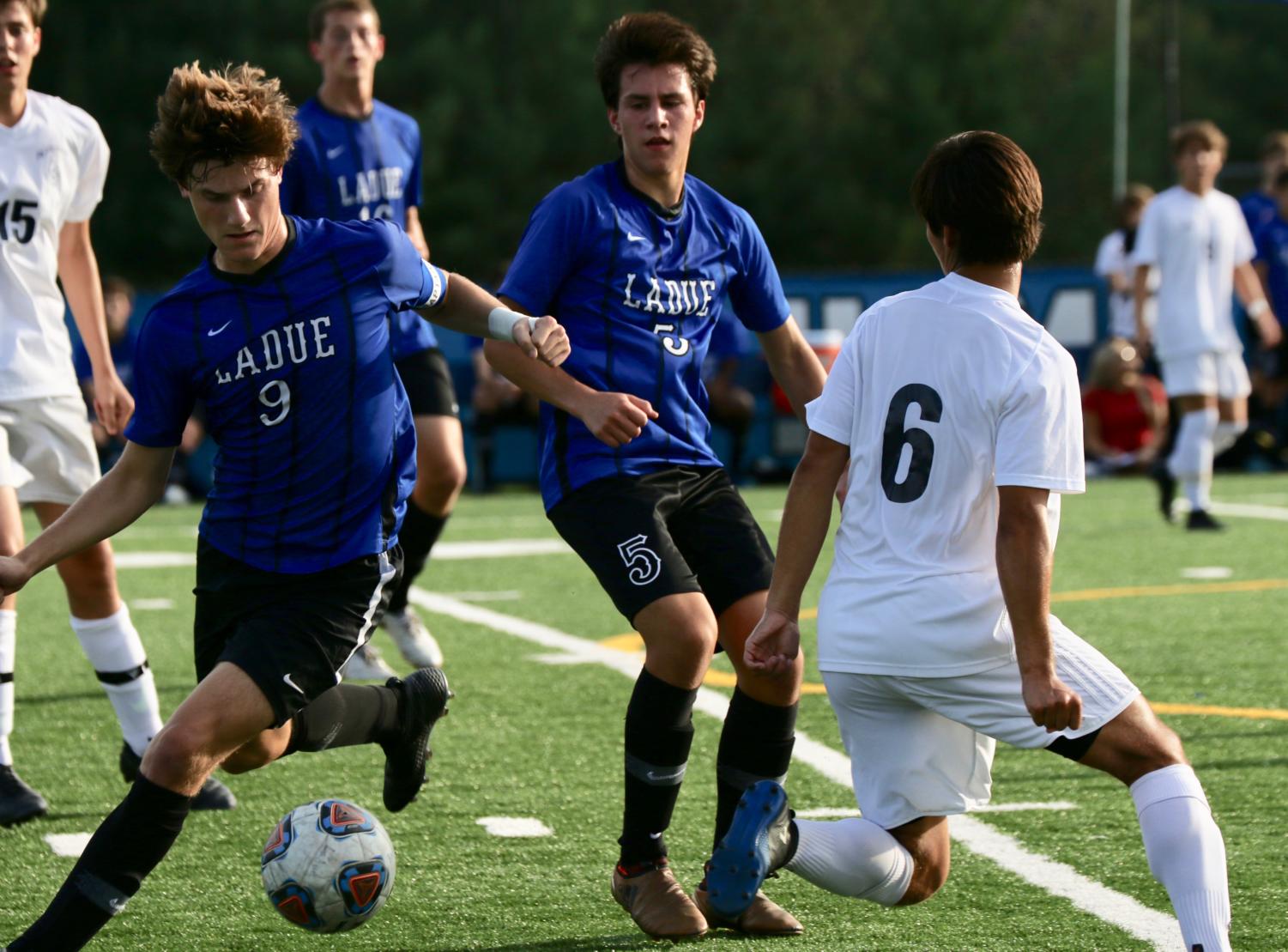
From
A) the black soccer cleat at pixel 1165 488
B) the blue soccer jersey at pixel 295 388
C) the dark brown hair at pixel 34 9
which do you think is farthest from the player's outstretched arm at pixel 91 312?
the black soccer cleat at pixel 1165 488

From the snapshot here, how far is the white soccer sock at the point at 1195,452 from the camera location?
1120 cm

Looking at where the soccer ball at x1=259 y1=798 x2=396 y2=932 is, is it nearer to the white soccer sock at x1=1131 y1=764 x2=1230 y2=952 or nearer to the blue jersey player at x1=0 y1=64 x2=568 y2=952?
the blue jersey player at x1=0 y1=64 x2=568 y2=952

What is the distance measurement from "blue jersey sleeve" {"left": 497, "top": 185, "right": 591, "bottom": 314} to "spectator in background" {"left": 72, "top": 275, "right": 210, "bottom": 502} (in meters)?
10.5

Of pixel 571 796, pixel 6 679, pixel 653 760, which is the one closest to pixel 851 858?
pixel 653 760

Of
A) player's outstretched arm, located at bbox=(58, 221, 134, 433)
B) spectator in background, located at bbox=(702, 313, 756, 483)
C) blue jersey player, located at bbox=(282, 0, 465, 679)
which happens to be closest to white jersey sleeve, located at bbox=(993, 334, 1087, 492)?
player's outstretched arm, located at bbox=(58, 221, 134, 433)

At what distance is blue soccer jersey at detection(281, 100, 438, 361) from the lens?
675cm

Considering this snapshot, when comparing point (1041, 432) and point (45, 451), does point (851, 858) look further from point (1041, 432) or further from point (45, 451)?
point (45, 451)

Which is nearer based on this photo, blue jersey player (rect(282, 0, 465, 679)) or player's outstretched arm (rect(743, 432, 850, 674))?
player's outstretched arm (rect(743, 432, 850, 674))

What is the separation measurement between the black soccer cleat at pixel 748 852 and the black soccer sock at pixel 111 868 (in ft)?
3.39

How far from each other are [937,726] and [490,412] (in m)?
12.4

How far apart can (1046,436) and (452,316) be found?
1440mm

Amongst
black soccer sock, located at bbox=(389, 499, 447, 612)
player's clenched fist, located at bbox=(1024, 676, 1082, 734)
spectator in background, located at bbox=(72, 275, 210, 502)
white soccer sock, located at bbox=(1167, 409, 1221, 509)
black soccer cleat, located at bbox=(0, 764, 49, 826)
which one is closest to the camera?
player's clenched fist, located at bbox=(1024, 676, 1082, 734)

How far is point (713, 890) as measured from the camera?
334 centimetres

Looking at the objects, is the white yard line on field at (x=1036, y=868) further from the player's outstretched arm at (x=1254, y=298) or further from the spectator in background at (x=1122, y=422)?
the spectator in background at (x=1122, y=422)
